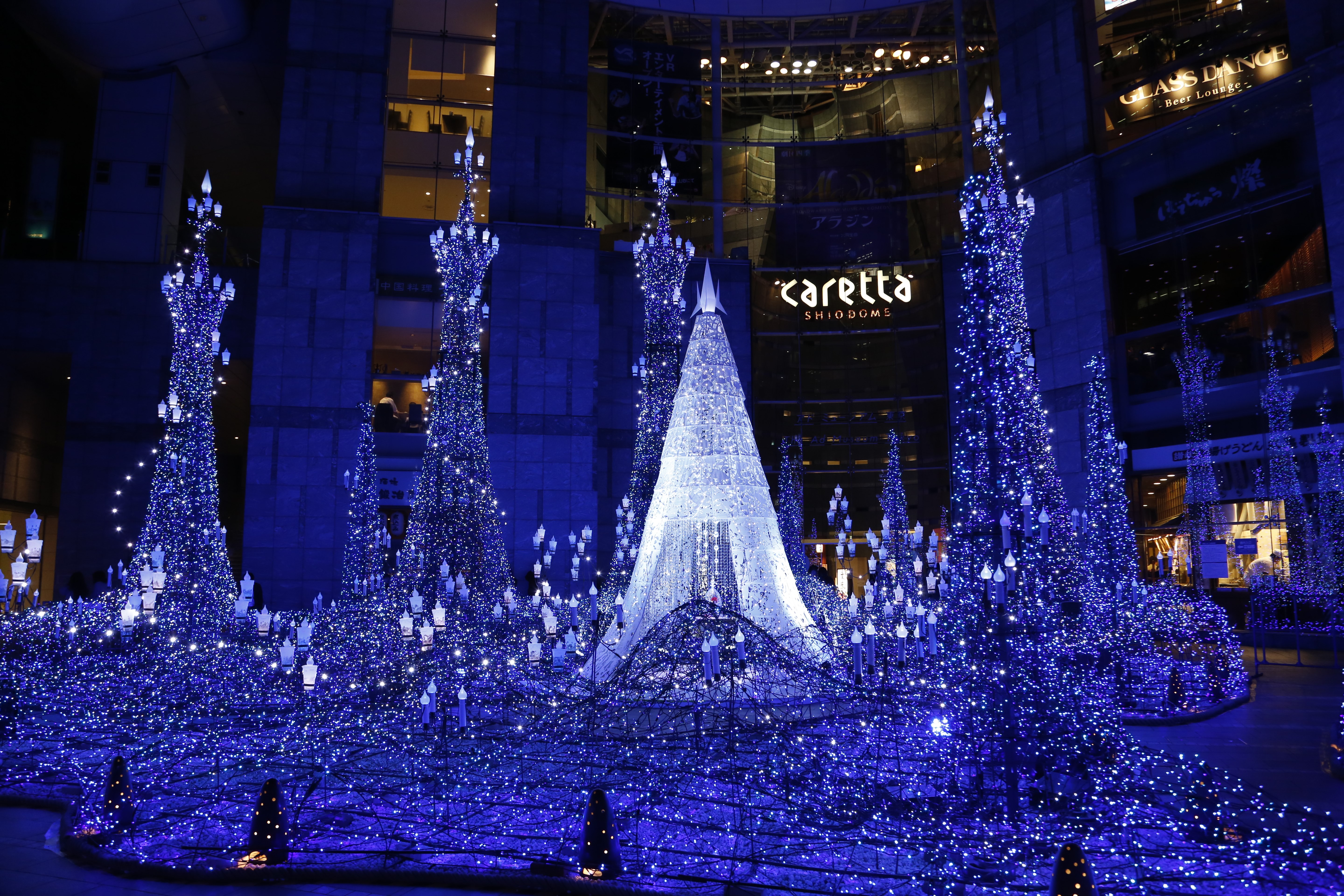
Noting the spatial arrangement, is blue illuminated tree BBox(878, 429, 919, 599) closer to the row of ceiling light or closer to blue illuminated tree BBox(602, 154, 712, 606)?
blue illuminated tree BBox(602, 154, 712, 606)

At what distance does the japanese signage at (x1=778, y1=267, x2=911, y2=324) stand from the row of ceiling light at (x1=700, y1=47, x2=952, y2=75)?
28.4 feet

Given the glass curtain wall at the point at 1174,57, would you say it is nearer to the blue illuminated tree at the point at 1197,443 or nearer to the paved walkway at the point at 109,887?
the blue illuminated tree at the point at 1197,443

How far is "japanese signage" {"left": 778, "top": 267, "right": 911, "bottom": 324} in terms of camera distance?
3017 centimetres

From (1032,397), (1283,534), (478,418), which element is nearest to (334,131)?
(478,418)

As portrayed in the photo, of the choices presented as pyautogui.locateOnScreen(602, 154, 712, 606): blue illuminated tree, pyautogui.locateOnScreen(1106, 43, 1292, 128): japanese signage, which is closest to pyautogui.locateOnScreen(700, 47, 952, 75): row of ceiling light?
pyautogui.locateOnScreen(1106, 43, 1292, 128): japanese signage

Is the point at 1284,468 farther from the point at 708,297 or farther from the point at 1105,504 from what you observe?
the point at 708,297

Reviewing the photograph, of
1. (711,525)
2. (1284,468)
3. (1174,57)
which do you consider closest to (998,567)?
(711,525)

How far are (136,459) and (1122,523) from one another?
24973 millimetres

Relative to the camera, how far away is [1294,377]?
20.3m

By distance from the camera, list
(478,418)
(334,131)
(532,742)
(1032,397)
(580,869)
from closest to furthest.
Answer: (580,869) < (532,742) < (1032,397) < (478,418) < (334,131)

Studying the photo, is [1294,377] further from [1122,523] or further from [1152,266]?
[1122,523]

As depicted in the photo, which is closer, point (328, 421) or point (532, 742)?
point (532, 742)

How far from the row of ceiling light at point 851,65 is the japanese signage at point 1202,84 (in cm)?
923

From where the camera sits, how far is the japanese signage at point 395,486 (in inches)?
945
